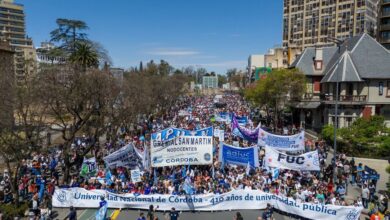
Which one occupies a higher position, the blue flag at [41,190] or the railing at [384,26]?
the railing at [384,26]

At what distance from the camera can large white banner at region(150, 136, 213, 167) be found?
20469 mm

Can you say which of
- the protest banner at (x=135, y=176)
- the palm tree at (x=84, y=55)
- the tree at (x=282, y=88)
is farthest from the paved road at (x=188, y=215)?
the tree at (x=282, y=88)

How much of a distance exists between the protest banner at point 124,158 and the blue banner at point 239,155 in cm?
489

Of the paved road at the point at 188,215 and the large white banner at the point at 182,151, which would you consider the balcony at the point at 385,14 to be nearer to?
the large white banner at the point at 182,151

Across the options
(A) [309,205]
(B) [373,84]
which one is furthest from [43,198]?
(B) [373,84]

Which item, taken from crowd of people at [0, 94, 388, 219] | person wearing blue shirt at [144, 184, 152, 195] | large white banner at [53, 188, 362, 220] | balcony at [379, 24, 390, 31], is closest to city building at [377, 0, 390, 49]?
balcony at [379, 24, 390, 31]

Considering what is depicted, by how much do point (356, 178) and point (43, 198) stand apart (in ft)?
63.5

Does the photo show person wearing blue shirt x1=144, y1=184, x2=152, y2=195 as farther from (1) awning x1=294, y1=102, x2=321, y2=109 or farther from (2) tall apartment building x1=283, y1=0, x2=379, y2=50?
(2) tall apartment building x1=283, y1=0, x2=379, y2=50

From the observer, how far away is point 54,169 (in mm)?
23797

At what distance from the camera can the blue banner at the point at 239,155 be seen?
67.0 feet

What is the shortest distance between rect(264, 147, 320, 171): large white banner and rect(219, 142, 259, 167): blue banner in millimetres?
879

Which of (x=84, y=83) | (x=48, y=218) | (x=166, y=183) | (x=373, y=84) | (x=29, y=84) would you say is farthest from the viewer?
(x=373, y=84)

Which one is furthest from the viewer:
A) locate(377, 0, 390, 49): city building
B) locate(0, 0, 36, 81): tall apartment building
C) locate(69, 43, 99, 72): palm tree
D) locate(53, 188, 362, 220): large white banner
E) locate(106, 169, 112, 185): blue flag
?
locate(0, 0, 36, 81): tall apartment building

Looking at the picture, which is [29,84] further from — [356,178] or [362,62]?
[362,62]
